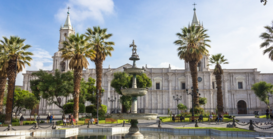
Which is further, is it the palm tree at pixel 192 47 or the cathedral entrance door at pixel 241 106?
the cathedral entrance door at pixel 241 106

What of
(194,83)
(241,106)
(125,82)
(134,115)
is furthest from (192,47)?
(241,106)

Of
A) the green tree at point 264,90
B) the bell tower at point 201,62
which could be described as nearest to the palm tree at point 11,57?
the bell tower at point 201,62

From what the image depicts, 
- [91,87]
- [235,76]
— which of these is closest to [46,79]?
[91,87]

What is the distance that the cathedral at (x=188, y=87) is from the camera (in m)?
45.7

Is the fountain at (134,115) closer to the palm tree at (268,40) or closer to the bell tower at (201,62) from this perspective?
the palm tree at (268,40)

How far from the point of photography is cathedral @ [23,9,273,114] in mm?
45719

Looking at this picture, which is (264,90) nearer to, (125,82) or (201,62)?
(201,62)

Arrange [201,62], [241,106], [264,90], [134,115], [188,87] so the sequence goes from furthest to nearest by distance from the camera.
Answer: [241,106]
[201,62]
[188,87]
[264,90]
[134,115]

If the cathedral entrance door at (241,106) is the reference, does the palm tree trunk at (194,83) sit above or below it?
above

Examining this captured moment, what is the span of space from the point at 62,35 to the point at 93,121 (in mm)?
29974

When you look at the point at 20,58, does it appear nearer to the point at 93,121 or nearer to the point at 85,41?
the point at 85,41

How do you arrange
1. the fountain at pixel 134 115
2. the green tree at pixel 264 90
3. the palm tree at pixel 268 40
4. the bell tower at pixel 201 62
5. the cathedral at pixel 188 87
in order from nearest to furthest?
1. the fountain at pixel 134 115
2. the palm tree at pixel 268 40
3. the green tree at pixel 264 90
4. the cathedral at pixel 188 87
5. the bell tower at pixel 201 62

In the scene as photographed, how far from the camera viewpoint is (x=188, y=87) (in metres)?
45.7

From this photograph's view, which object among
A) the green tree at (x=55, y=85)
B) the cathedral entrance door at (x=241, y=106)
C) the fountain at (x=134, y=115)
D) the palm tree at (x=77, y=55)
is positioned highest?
the palm tree at (x=77, y=55)
